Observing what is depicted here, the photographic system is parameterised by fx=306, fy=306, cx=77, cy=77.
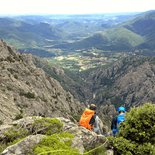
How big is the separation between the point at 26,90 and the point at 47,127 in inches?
4262

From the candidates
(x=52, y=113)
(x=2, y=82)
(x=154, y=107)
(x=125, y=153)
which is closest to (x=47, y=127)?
(x=125, y=153)

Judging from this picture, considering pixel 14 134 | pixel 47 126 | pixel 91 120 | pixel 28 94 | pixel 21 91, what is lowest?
pixel 28 94

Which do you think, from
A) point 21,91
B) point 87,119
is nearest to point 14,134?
point 87,119

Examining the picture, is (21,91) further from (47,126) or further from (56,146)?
(56,146)

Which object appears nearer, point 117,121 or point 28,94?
point 117,121

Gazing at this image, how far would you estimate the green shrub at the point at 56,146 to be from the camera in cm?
2203

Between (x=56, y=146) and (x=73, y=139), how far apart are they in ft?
7.72

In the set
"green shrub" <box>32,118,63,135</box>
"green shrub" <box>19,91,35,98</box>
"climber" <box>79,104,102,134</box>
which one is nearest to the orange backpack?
"climber" <box>79,104,102,134</box>

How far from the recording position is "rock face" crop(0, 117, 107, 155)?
73.2 ft

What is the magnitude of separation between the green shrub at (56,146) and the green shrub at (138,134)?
165 inches

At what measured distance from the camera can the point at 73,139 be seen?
2516 cm

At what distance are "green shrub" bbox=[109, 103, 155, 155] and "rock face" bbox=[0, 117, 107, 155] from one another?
1.63 m

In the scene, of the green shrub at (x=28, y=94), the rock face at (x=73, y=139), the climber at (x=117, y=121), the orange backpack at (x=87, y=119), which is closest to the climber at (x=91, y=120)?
the orange backpack at (x=87, y=119)

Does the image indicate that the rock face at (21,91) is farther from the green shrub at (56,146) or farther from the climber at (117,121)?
the green shrub at (56,146)
